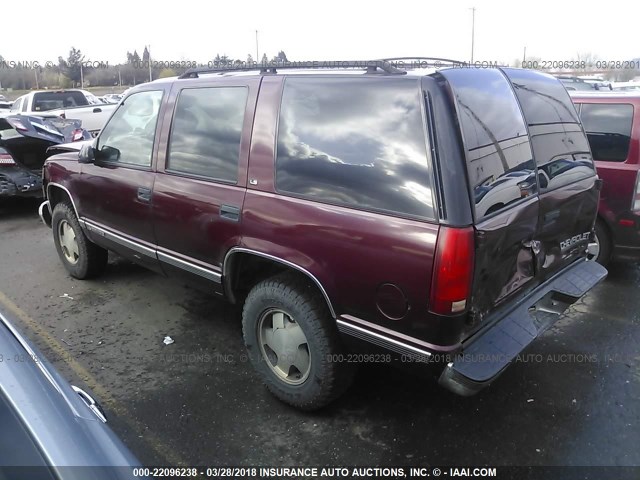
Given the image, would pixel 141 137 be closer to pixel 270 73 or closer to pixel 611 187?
pixel 270 73

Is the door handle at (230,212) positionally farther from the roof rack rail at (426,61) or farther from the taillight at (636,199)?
the taillight at (636,199)

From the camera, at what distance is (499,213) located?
2516 millimetres

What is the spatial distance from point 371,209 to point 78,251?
142 inches

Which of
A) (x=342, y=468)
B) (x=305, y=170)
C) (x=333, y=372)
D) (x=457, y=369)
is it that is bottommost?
(x=342, y=468)

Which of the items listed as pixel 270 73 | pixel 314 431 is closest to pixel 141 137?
pixel 270 73

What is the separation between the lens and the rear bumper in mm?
2422

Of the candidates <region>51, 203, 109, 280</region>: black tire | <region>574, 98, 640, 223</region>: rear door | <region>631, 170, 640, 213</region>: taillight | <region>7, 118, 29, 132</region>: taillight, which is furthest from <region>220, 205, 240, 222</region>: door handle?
<region>7, 118, 29, 132</region>: taillight

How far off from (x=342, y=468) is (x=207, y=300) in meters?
2.38

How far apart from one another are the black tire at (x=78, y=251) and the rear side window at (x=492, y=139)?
3.79 metres

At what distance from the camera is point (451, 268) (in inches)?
89.4

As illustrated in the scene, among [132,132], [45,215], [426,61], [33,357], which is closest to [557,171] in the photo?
[426,61]

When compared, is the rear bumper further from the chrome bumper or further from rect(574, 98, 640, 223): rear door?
the chrome bumper

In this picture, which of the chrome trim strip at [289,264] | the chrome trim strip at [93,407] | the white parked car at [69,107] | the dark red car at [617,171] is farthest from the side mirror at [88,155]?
the white parked car at [69,107]

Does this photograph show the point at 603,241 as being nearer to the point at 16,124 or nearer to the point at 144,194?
the point at 144,194
